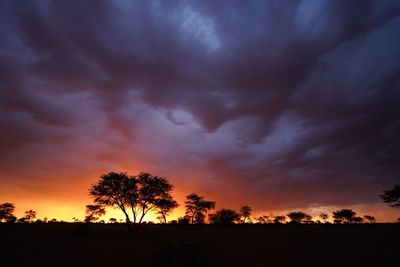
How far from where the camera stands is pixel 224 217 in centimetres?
10144

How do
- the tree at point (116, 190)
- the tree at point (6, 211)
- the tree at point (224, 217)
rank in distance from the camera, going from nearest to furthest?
the tree at point (116, 190)
the tree at point (6, 211)
the tree at point (224, 217)

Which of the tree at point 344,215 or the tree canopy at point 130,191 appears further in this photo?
the tree at point 344,215

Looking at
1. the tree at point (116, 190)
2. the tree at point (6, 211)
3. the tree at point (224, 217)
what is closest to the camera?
the tree at point (116, 190)

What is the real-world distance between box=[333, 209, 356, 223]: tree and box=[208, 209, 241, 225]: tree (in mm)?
A: 46090

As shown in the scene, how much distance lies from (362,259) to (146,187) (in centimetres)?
3957

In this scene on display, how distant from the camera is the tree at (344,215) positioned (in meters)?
104

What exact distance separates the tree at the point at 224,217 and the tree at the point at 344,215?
46090 mm

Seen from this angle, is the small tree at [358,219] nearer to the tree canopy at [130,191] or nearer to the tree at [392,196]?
the tree at [392,196]

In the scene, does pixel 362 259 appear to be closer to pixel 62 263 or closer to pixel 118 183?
pixel 62 263

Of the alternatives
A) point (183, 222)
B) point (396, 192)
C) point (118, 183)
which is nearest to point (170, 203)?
point (118, 183)

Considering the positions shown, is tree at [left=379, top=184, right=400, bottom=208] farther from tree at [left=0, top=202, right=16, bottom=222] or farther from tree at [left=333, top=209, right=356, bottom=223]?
tree at [left=0, top=202, right=16, bottom=222]

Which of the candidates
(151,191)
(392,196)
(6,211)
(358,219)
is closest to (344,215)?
(358,219)

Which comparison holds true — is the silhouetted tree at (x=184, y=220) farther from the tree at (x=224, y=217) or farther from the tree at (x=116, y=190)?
the tree at (x=116, y=190)

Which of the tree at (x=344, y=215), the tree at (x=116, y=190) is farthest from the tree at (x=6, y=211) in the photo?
the tree at (x=344, y=215)
